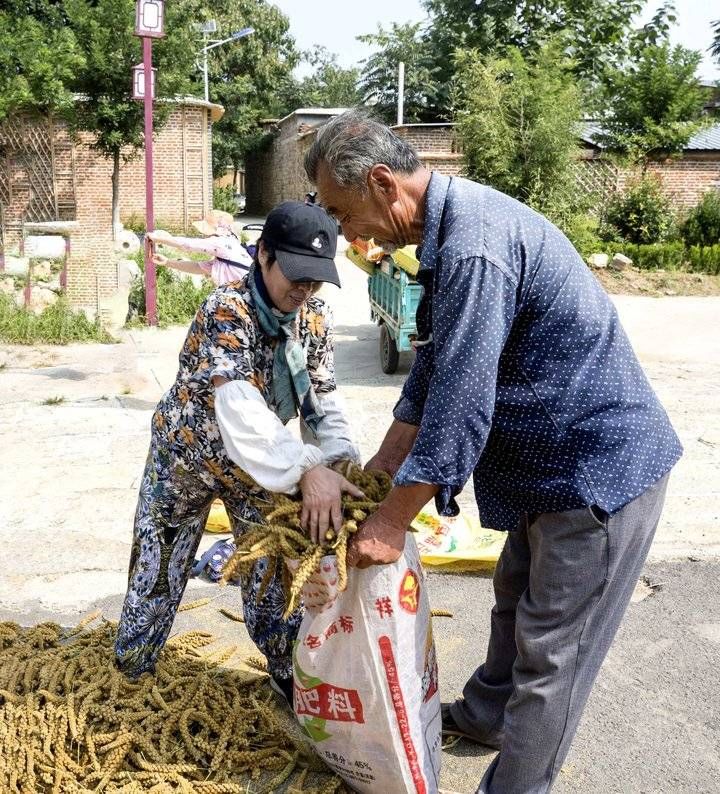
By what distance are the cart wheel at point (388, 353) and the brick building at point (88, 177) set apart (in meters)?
9.48

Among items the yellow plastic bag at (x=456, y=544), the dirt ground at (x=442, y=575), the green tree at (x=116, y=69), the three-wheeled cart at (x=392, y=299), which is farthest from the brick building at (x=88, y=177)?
the yellow plastic bag at (x=456, y=544)

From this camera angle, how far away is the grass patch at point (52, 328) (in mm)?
9508

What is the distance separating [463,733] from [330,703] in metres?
0.69

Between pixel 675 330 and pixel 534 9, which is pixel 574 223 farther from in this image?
pixel 534 9

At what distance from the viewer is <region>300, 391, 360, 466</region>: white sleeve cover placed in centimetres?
255

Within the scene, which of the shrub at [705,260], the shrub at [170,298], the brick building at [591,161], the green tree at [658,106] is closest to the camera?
the shrub at [170,298]

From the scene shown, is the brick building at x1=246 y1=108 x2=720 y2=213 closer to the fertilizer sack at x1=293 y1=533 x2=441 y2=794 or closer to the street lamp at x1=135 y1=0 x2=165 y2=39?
the street lamp at x1=135 y1=0 x2=165 y2=39

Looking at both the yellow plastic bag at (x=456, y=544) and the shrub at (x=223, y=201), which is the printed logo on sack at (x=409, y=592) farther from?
the shrub at (x=223, y=201)

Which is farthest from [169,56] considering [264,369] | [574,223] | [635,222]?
[264,369]

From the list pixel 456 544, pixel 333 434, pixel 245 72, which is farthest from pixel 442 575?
pixel 245 72

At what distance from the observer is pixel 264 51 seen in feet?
118

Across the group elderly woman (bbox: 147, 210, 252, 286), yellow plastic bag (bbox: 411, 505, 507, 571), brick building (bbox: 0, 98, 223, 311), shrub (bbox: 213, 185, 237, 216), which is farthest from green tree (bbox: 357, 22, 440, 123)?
yellow plastic bag (bbox: 411, 505, 507, 571)

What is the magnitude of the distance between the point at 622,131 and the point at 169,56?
10.9 m

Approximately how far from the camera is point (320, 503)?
7.03 feet
